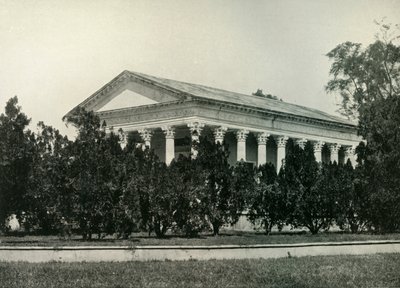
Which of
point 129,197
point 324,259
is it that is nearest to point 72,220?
point 129,197

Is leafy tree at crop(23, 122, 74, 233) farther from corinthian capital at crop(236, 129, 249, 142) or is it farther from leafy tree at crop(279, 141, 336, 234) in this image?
corinthian capital at crop(236, 129, 249, 142)

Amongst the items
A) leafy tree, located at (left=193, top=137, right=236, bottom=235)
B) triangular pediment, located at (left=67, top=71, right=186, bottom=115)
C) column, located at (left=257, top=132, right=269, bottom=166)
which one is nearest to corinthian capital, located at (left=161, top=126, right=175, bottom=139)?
triangular pediment, located at (left=67, top=71, right=186, bottom=115)

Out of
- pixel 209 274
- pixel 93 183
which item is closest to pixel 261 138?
pixel 93 183

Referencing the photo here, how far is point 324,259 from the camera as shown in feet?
47.7

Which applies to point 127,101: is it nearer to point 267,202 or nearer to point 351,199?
point 267,202

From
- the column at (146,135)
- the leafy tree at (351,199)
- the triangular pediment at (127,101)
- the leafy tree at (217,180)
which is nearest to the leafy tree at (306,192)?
the leafy tree at (351,199)

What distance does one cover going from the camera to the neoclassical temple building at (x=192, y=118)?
106ft

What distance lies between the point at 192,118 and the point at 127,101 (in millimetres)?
5664

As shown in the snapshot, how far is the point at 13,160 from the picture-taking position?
2367cm

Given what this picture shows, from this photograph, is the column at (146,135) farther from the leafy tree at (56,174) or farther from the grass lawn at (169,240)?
the leafy tree at (56,174)

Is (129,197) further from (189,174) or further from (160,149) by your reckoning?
(160,149)

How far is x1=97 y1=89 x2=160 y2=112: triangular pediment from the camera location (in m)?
34.6

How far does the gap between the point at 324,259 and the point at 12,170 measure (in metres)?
14.4

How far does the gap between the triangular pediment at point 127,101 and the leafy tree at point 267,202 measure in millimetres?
11394
